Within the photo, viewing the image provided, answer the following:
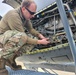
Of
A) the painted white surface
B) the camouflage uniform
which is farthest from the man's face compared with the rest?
the painted white surface

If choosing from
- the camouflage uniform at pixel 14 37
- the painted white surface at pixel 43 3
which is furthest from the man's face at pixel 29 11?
the painted white surface at pixel 43 3

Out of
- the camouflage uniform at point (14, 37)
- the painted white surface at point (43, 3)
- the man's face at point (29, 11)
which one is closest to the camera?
the man's face at point (29, 11)

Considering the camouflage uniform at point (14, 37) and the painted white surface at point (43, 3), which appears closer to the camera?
the camouflage uniform at point (14, 37)

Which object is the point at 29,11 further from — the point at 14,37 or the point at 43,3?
the point at 43,3

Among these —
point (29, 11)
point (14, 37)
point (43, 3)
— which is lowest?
point (14, 37)

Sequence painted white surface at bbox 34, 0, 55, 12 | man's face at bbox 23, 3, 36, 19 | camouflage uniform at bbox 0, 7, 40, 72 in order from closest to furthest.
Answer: man's face at bbox 23, 3, 36, 19 → camouflage uniform at bbox 0, 7, 40, 72 → painted white surface at bbox 34, 0, 55, 12

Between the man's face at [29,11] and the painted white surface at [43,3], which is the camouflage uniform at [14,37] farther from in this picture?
the painted white surface at [43,3]

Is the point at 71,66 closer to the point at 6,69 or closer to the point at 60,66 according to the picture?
the point at 60,66

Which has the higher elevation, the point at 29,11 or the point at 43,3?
the point at 29,11

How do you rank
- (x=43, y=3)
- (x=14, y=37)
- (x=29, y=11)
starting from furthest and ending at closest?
(x=43, y=3) → (x=14, y=37) → (x=29, y=11)

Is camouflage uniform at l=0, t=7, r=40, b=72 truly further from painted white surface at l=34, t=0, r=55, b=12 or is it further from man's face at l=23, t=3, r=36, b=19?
painted white surface at l=34, t=0, r=55, b=12

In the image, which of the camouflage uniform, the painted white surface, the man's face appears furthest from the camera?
the painted white surface

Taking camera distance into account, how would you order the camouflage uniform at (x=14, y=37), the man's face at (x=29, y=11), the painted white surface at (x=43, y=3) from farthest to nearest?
the painted white surface at (x=43, y=3), the camouflage uniform at (x=14, y=37), the man's face at (x=29, y=11)

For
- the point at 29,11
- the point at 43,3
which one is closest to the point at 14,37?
the point at 29,11
